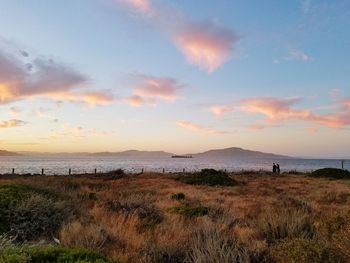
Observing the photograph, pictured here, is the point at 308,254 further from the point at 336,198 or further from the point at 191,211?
the point at 336,198

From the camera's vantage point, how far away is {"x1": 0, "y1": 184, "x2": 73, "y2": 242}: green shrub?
34.2 ft

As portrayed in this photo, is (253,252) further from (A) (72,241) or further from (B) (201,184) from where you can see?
(B) (201,184)

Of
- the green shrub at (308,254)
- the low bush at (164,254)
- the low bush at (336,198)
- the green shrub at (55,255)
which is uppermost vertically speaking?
the green shrub at (308,254)

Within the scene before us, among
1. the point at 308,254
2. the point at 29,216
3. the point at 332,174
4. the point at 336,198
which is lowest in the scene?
the point at 336,198

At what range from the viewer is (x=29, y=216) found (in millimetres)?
11039

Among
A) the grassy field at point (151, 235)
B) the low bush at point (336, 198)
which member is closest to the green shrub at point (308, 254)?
the grassy field at point (151, 235)

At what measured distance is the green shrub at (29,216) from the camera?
1042cm

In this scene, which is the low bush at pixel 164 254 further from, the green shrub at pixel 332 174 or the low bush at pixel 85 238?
the green shrub at pixel 332 174

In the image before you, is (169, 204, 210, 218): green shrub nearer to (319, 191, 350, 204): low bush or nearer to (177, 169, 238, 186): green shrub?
(319, 191, 350, 204): low bush

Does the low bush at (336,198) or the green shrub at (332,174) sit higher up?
the green shrub at (332,174)

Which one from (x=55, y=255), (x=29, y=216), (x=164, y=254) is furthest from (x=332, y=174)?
(x=55, y=255)

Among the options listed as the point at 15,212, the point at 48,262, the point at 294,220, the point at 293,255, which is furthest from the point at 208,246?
the point at 15,212

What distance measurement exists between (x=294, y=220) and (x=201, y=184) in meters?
28.0

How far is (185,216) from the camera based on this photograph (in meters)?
15.0
